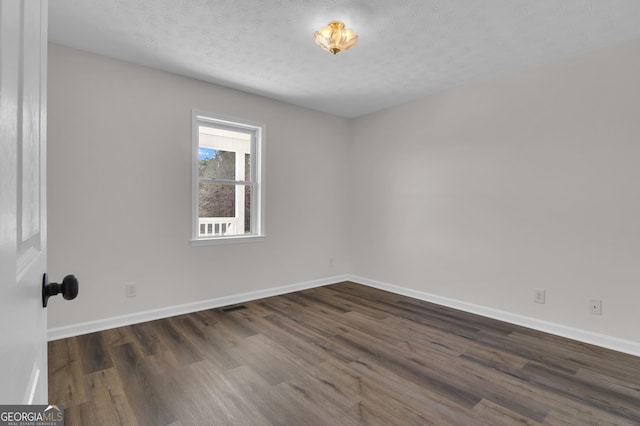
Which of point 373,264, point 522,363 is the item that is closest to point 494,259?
point 522,363

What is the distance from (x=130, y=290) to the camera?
3.13 meters

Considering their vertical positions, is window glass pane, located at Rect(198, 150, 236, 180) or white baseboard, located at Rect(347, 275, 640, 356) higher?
window glass pane, located at Rect(198, 150, 236, 180)

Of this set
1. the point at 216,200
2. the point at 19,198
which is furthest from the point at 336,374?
the point at 216,200

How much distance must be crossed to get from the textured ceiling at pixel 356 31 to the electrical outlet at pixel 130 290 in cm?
218

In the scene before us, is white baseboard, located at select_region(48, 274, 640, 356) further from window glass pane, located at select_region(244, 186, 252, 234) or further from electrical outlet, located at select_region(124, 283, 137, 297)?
window glass pane, located at select_region(244, 186, 252, 234)

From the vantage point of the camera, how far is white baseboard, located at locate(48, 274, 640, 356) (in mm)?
2741

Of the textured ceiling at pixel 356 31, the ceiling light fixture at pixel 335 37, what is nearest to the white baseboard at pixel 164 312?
the textured ceiling at pixel 356 31

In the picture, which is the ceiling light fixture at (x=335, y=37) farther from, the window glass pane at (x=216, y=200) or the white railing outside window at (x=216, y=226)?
the white railing outside window at (x=216, y=226)

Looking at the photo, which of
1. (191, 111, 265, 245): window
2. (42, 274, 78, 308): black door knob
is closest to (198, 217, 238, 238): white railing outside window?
(191, 111, 265, 245): window

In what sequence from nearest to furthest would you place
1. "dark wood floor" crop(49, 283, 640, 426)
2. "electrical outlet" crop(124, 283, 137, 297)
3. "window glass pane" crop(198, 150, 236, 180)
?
"dark wood floor" crop(49, 283, 640, 426), "electrical outlet" crop(124, 283, 137, 297), "window glass pane" crop(198, 150, 236, 180)

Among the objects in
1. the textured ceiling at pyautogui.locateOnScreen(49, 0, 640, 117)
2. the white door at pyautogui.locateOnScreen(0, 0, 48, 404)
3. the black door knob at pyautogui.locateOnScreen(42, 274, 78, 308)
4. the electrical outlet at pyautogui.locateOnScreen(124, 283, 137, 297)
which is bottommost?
the electrical outlet at pyautogui.locateOnScreen(124, 283, 137, 297)

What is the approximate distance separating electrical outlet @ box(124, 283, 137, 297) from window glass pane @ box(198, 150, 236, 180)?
1345mm

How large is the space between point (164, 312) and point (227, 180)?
1.61 m

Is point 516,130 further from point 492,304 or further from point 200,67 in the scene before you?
point 200,67
